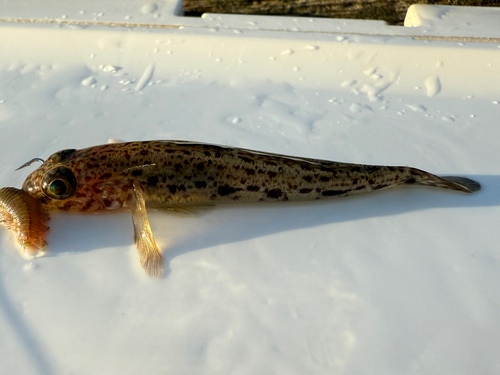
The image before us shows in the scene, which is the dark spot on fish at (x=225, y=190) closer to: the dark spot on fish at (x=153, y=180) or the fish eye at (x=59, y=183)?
the dark spot on fish at (x=153, y=180)

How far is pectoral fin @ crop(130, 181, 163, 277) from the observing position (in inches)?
91.2

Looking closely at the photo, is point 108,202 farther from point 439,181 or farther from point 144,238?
point 439,181

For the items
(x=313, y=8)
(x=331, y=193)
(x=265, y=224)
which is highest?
(x=313, y=8)

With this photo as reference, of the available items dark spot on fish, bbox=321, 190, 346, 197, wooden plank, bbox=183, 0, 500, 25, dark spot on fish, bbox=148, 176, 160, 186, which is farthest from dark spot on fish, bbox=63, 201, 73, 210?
wooden plank, bbox=183, 0, 500, 25

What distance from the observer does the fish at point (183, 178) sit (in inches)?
99.5

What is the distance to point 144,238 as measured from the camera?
94.0 inches

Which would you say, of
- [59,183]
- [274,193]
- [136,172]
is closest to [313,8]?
[274,193]

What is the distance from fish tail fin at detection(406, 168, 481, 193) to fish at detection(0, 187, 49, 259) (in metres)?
2.19

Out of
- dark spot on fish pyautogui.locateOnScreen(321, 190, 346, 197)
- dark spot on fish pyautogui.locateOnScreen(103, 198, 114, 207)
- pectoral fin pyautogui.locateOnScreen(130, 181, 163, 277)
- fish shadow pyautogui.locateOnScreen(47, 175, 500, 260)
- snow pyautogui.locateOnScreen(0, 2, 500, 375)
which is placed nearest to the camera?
snow pyautogui.locateOnScreen(0, 2, 500, 375)

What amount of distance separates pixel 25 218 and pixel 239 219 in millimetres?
1171

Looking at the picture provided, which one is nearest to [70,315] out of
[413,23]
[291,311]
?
[291,311]

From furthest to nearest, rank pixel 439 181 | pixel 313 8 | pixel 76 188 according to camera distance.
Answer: pixel 313 8
pixel 439 181
pixel 76 188

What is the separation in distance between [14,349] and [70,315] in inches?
10.4

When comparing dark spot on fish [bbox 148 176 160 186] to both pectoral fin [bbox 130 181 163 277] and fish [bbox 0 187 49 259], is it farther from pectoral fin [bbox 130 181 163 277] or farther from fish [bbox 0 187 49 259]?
fish [bbox 0 187 49 259]
